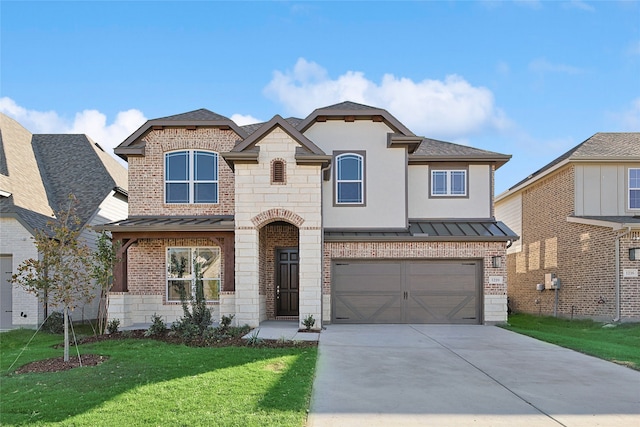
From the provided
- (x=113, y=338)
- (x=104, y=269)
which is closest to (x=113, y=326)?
(x=113, y=338)

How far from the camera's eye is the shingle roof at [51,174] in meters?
16.6

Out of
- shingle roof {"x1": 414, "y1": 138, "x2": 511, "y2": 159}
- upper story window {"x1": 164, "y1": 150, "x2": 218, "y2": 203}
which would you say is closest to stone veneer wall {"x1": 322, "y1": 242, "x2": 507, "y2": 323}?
shingle roof {"x1": 414, "y1": 138, "x2": 511, "y2": 159}

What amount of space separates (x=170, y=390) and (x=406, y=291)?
10.1 metres

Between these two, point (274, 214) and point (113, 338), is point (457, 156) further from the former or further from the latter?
point (113, 338)

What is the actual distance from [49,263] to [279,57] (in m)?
8.70

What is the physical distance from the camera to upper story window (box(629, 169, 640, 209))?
1806cm

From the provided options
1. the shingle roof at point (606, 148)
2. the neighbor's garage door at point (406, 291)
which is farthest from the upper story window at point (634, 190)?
the neighbor's garage door at point (406, 291)

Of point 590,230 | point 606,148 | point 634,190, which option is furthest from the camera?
point 606,148

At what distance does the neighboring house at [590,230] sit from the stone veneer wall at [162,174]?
11814 mm

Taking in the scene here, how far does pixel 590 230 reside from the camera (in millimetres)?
17484

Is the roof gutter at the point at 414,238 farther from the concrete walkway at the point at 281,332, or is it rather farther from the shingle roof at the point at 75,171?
the shingle roof at the point at 75,171

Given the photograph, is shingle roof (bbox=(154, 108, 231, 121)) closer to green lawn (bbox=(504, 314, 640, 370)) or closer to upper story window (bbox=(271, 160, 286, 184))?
upper story window (bbox=(271, 160, 286, 184))

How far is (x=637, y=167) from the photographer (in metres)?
18.1

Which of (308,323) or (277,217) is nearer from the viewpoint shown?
(308,323)
